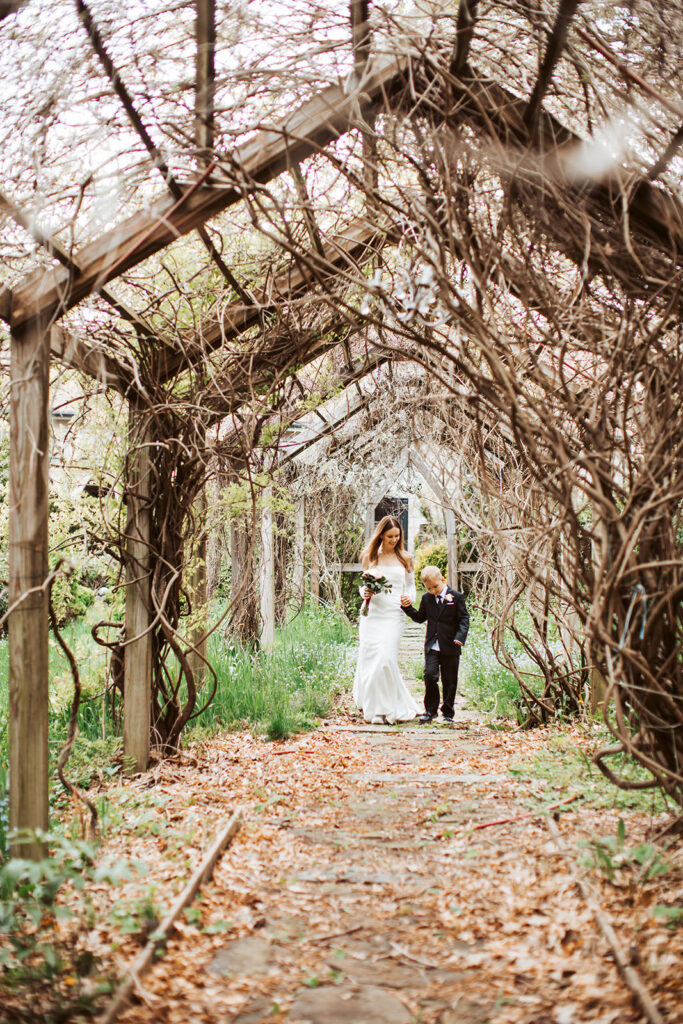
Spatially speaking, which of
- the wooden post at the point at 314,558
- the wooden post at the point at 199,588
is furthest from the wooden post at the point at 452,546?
the wooden post at the point at 199,588

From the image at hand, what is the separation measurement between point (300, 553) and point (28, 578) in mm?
8668

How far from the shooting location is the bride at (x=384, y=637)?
8.36 meters

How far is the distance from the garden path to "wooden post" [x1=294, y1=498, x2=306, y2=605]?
666cm

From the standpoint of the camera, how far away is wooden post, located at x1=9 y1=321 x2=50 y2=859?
3.65 metres

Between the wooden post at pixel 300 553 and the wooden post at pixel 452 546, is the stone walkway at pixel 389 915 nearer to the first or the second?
the wooden post at pixel 300 553

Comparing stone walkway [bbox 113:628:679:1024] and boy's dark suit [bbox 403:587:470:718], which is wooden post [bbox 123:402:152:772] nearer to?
stone walkway [bbox 113:628:679:1024]

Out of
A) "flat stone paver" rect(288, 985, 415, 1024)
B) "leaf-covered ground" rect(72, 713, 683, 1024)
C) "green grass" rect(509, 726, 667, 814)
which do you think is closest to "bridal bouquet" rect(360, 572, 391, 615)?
"green grass" rect(509, 726, 667, 814)

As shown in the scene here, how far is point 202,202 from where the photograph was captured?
148 inches

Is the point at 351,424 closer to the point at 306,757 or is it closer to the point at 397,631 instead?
the point at 397,631

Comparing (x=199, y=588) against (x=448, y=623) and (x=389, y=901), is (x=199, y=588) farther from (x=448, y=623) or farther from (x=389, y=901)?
(x=389, y=901)

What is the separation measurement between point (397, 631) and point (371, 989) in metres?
5.93

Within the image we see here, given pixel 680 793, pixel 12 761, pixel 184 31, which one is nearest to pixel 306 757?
pixel 12 761

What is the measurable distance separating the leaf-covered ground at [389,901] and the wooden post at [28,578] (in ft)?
2.17

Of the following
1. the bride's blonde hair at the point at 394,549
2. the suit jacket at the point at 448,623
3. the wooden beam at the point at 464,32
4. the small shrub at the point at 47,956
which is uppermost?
the wooden beam at the point at 464,32
